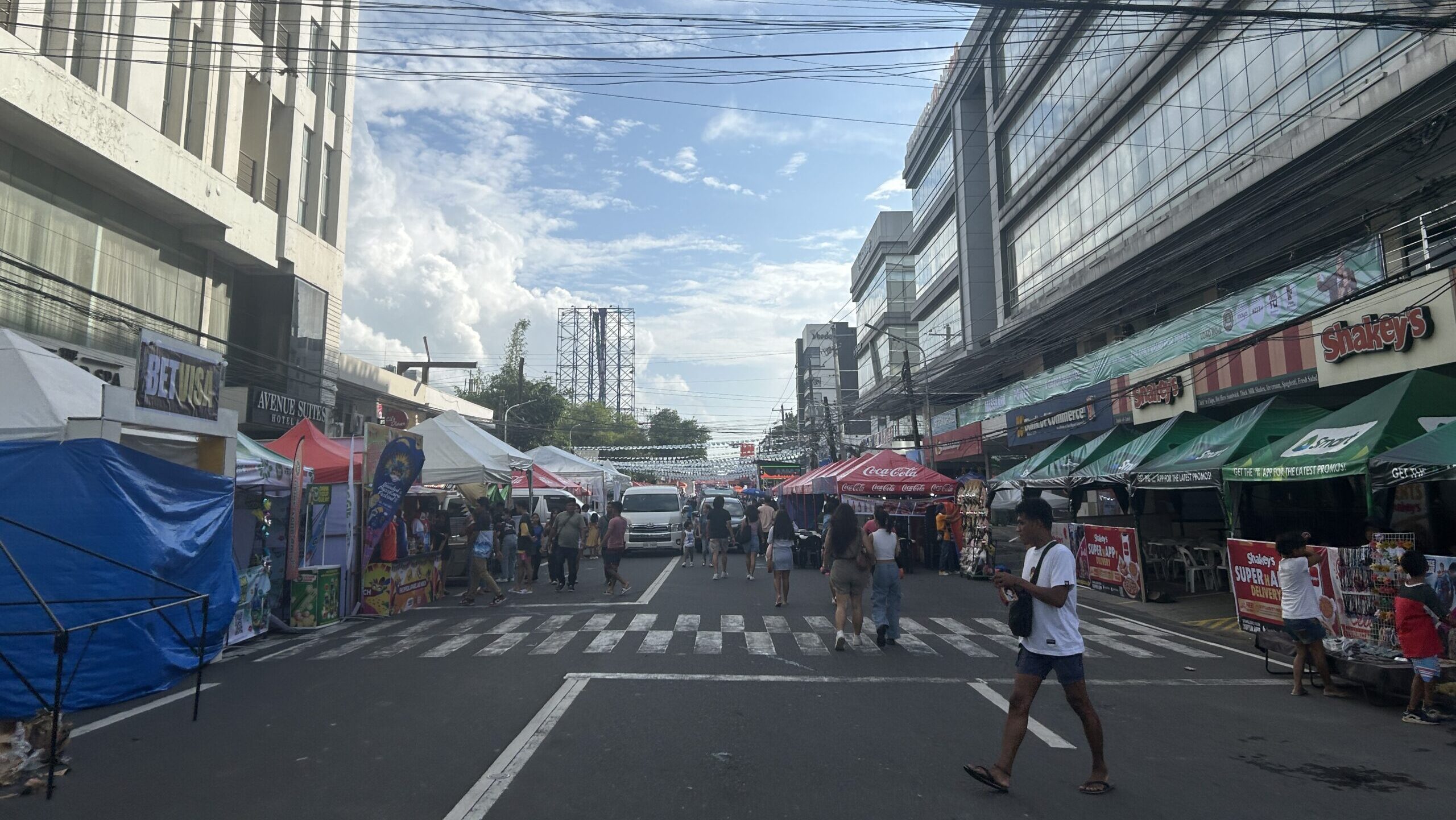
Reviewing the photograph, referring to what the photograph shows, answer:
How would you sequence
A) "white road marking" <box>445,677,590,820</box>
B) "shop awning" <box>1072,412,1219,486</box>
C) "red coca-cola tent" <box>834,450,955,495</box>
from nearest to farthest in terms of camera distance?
1. "white road marking" <box>445,677,590,820</box>
2. "shop awning" <box>1072,412,1219,486</box>
3. "red coca-cola tent" <box>834,450,955,495</box>

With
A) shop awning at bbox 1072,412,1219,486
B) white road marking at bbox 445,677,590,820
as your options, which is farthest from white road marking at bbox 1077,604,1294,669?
white road marking at bbox 445,677,590,820

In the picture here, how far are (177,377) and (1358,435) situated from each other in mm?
14752

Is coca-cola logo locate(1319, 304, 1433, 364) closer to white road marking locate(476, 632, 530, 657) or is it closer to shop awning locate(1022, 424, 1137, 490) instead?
shop awning locate(1022, 424, 1137, 490)

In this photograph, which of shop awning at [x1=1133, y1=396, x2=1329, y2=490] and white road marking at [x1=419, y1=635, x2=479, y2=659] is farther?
shop awning at [x1=1133, y1=396, x2=1329, y2=490]

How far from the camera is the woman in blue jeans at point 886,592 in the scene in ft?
34.3

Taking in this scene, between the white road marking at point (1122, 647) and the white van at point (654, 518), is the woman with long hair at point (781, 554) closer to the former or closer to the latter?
the white road marking at point (1122, 647)

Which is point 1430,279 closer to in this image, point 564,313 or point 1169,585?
point 1169,585

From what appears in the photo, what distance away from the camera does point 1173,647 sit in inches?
432

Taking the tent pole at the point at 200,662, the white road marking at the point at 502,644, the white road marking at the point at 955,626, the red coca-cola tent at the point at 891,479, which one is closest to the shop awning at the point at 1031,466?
the red coca-cola tent at the point at 891,479

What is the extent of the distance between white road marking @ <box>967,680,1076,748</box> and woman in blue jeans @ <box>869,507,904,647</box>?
6.74 feet

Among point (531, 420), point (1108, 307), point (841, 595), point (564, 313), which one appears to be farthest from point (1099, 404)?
point (564, 313)

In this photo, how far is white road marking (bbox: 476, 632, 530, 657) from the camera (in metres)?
10.1

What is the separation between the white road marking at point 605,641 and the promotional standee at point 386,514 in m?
4.27

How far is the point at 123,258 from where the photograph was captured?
66.1 feet
